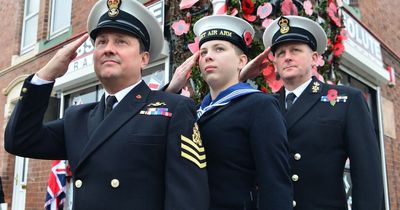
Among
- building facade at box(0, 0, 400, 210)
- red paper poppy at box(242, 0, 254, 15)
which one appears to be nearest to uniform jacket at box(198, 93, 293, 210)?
red paper poppy at box(242, 0, 254, 15)

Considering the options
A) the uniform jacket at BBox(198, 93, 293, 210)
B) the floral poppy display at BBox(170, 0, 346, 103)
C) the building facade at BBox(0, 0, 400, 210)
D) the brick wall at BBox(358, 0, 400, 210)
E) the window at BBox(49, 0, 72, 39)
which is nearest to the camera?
the uniform jacket at BBox(198, 93, 293, 210)

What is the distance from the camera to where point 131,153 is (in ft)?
6.17

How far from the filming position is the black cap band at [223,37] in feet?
8.12

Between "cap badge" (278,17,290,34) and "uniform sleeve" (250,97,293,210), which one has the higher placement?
"cap badge" (278,17,290,34)

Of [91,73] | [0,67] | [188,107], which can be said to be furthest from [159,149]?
[0,67]

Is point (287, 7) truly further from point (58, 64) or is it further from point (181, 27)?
point (58, 64)

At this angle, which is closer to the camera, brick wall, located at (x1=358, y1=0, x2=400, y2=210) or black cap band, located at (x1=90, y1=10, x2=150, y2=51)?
black cap band, located at (x1=90, y1=10, x2=150, y2=51)

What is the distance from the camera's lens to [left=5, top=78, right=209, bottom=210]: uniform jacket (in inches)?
72.4

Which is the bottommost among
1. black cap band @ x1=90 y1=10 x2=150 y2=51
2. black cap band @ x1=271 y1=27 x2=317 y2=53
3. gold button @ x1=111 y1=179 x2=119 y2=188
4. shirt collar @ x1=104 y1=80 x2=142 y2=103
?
gold button @ x1=111 y1=179 x2=119 y2=188

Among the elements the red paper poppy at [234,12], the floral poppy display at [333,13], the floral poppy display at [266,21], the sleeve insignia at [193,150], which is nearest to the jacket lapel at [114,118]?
the sleeve insignia at [193,150]

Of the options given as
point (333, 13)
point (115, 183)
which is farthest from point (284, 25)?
point (333, 13)

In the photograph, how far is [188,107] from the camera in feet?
6.63

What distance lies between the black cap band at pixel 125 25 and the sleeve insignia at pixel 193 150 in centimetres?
54

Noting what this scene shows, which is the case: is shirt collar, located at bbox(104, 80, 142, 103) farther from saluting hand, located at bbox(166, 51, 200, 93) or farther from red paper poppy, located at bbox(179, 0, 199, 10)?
red paper poppy, located at bbox(179, 0, 199, 10)
